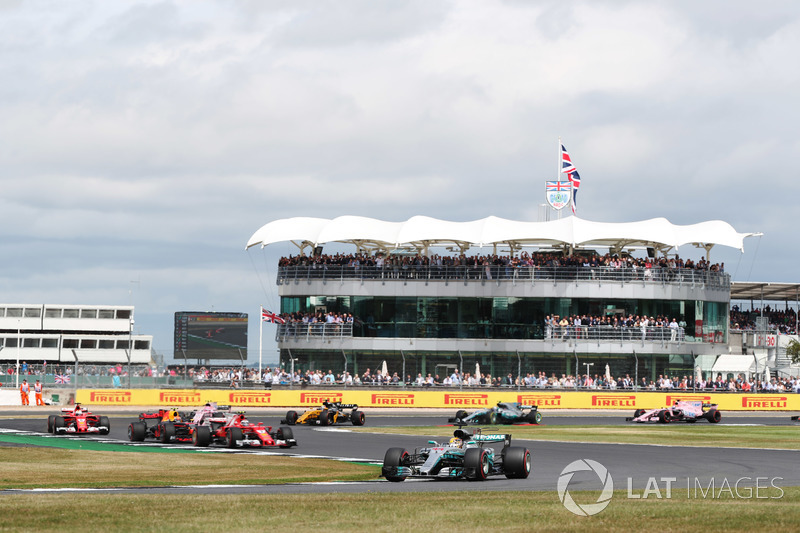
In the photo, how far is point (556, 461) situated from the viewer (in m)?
27.0

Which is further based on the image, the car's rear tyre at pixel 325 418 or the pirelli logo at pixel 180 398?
the pirelli logo at pixel 180 398

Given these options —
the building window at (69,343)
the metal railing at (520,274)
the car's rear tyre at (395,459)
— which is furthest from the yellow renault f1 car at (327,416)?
the building window at (69,343)

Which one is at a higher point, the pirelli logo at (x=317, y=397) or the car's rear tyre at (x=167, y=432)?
the pirelli logo at (x=317, y=397)

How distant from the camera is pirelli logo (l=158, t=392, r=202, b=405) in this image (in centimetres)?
5969

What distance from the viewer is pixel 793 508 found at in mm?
15445

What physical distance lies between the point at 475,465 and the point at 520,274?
49.1 m

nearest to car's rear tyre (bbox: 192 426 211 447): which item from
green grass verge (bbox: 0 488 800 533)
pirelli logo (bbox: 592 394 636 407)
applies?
green grass verge (bbox: 0 488 800 533)

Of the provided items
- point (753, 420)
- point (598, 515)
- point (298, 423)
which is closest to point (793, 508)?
point (598, 515)

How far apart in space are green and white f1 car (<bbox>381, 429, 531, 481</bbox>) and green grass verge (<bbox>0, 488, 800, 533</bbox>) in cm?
341

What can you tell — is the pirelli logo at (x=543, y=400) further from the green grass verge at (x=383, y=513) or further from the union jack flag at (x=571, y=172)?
the green grass verge at (x=383, y=513)

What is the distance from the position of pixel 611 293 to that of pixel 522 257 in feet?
20.7

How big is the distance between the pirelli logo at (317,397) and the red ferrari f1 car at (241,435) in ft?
84.3

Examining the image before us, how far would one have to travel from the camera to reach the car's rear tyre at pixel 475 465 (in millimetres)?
21234

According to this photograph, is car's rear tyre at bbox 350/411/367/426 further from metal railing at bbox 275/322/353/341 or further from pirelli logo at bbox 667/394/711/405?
metal railing at bbox 275/322/353/341
